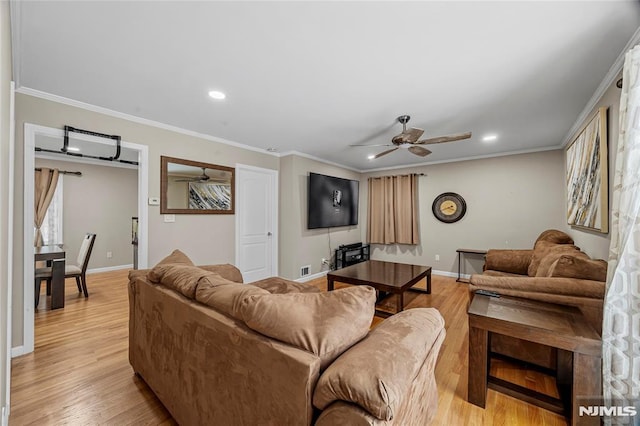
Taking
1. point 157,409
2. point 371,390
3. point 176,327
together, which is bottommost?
point 157,409

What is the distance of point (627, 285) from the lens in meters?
1.30

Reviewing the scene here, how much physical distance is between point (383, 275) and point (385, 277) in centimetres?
9

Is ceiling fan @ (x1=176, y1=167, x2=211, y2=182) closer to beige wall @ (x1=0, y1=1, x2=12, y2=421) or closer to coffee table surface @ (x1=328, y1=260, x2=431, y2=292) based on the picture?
beige wall @ (x1=0, y1=1, x2=12, y2=421)

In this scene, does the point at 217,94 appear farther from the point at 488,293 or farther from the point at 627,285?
the point at 627,285

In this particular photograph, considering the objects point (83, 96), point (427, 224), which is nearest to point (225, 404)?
point (83, 96)

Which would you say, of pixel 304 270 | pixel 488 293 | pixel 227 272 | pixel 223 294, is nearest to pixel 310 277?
pixel 304 270

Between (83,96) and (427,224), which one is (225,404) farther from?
(427,224)

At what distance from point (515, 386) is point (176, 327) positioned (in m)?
2.22

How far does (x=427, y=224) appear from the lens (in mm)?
5281

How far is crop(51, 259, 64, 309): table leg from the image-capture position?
3209 mm

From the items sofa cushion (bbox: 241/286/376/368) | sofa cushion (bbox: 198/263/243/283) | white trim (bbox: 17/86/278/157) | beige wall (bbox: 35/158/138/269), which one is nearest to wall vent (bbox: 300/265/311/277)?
sofa cushion (bbox: 198/263/243/283)

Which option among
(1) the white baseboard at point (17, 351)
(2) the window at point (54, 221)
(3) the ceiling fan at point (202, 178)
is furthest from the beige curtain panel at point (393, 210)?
(2) the window at point (54, 221)

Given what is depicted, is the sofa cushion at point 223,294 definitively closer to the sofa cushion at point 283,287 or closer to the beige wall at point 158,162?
the sofa cushion at point 283,287

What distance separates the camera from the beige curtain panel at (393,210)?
17.6 feet
